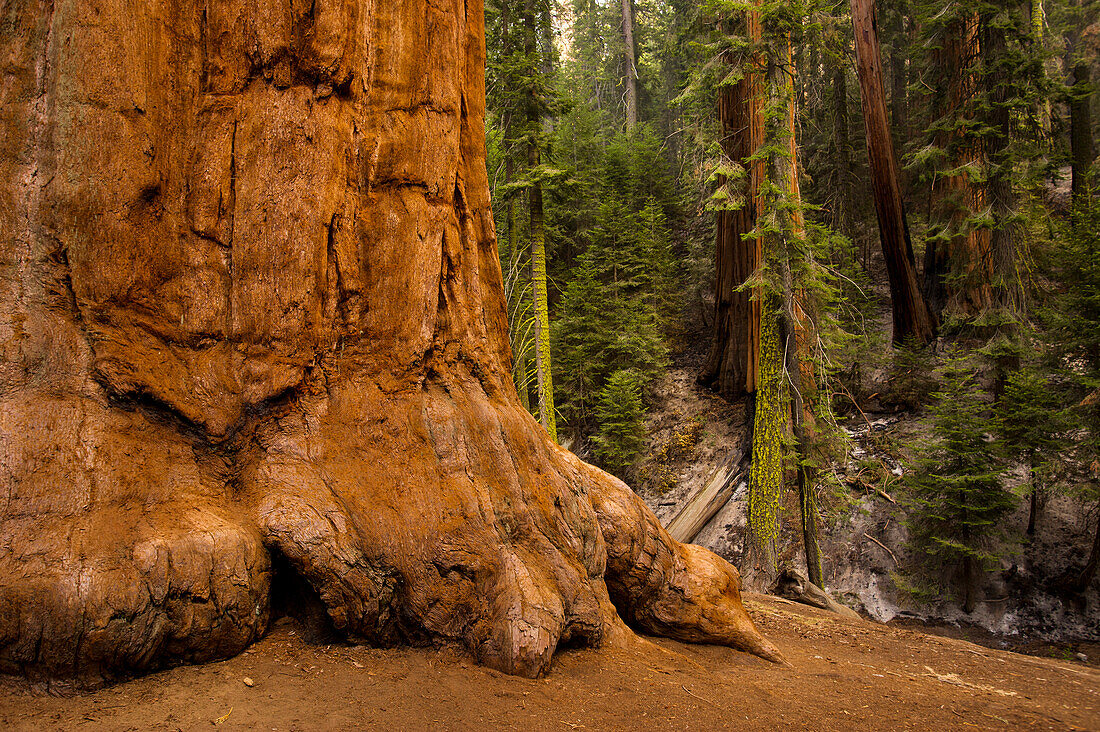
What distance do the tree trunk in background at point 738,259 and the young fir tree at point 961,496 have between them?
371 centimetres

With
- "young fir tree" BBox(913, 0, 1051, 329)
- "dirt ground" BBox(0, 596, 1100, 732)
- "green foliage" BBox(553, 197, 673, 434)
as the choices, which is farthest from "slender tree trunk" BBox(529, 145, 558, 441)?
"dirt ground" BBox(0, 596, 1100, 732)

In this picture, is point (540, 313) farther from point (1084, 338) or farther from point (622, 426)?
point (1084, 338)

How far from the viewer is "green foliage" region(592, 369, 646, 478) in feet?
51.8

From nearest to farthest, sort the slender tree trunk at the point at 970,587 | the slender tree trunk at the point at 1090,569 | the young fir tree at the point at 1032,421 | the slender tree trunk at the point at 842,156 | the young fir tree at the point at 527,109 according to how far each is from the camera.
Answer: the slender tree trunk at the point at 1090,569
the young fir tree at the point at 1032,421
the slender tree trunk at the point at 970,587
the young fir tree at the point at 527,109
the slender tree trunk at the point at 842,156

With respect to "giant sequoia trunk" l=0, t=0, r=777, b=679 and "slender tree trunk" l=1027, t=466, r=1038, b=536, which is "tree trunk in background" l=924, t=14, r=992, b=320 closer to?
"slender tree trunk" l=1027, t=466, r=1038, b=536

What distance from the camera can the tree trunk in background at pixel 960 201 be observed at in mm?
12992

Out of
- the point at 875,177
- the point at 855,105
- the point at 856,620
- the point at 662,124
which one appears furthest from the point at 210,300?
the point at 662,124

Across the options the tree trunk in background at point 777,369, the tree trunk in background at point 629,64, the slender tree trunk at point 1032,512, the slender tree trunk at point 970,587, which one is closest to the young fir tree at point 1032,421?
the slender tree trunk at point 1032,512

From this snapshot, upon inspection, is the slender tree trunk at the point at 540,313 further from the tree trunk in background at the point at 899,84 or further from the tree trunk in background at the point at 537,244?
the tree trunk in background at the point at 899,84

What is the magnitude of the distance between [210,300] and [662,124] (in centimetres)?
3657

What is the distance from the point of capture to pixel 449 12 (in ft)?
16.3

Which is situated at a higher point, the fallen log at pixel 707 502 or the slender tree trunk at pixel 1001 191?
the slender tree trunk at pixel 1001 191

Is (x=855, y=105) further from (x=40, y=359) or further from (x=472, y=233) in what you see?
(x=40, y=359)

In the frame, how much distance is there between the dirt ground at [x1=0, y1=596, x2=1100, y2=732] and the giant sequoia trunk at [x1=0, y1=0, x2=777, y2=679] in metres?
0.19
